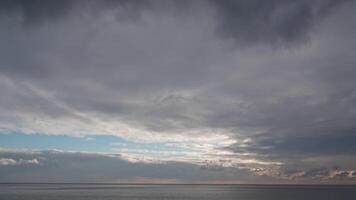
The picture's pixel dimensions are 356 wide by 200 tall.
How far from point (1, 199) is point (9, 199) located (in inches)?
190

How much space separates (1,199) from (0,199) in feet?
1.34

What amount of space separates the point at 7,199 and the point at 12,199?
7.00ft

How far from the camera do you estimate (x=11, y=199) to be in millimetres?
154375

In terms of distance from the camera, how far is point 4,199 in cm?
15450

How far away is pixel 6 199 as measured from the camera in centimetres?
15425

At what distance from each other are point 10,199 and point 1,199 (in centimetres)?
525

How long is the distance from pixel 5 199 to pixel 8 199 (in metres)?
1.34

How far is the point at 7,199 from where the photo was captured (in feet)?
506

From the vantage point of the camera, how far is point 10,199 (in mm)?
154250

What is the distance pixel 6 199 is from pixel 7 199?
0.53 meters

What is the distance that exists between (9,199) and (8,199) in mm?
448

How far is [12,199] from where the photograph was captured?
15438 centimetres

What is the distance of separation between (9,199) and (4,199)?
7.80 feet

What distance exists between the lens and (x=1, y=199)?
512 ft
